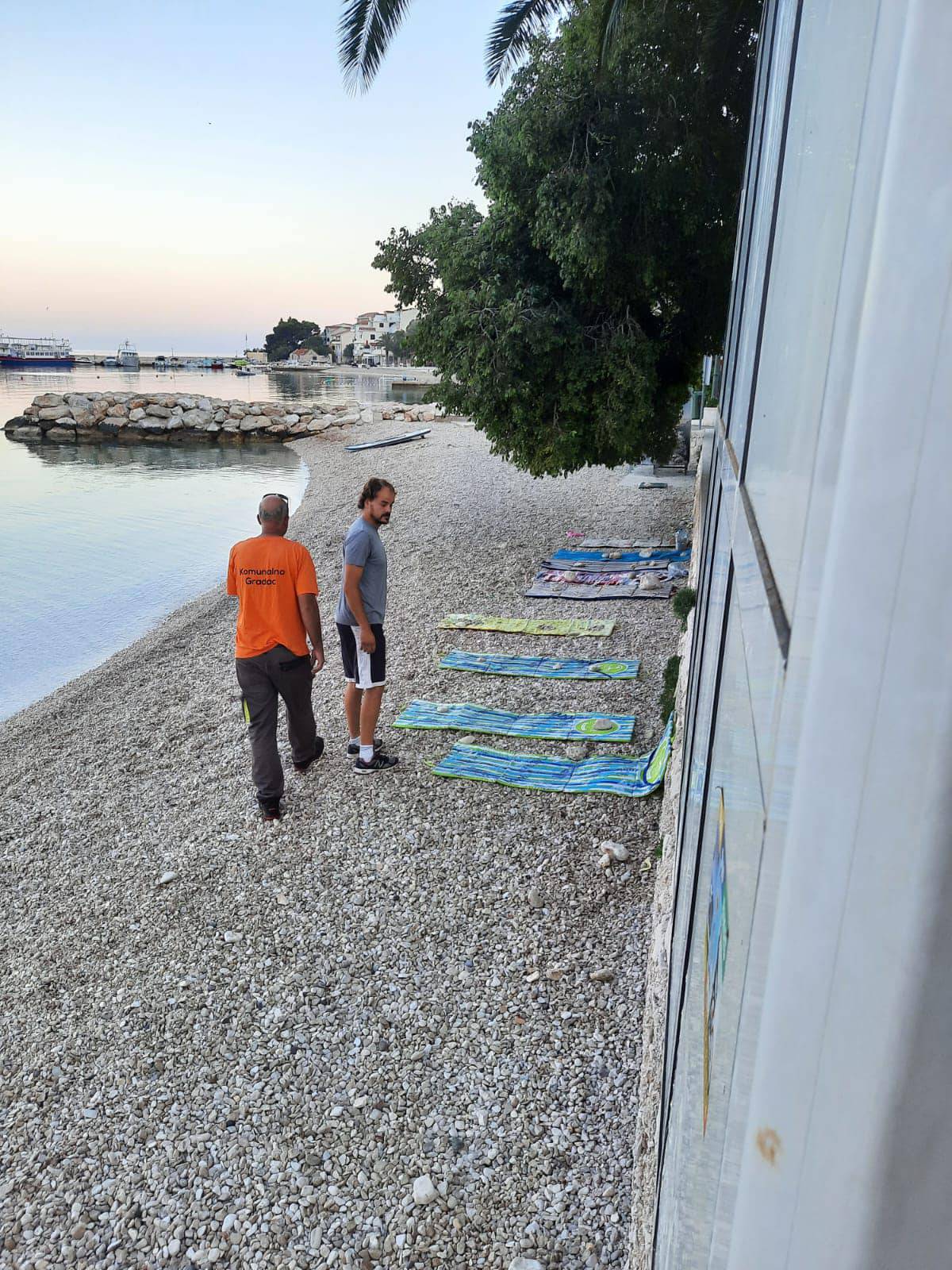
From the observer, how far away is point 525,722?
8031mm

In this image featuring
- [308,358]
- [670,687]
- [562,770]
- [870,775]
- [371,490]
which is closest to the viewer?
[870,775]

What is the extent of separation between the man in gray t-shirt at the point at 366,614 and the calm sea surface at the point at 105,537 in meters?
6.66

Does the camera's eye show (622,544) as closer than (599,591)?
No

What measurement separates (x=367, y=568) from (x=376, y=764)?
1.74 meters

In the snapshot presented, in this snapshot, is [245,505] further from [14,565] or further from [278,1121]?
[278,1121]

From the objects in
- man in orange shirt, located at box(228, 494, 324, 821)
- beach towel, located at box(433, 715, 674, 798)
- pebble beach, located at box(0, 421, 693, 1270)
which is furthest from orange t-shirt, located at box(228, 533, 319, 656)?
beach towel, located at box(433, 715, 674, 798)

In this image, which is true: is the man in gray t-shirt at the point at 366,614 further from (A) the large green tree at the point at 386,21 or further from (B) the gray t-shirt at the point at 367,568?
(A) the large green tree at the point at 386,21

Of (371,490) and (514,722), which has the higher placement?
(371,490)

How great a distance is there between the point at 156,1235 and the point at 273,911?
83.4 inches

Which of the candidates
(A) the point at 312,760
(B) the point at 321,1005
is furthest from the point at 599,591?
(B) the point at 321,1005

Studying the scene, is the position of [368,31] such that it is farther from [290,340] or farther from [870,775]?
[290,340]

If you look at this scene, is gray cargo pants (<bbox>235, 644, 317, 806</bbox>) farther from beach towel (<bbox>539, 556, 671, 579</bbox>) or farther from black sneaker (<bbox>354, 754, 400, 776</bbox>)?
beach towel (<bbox>539, 556, 671, 579</bbox>)

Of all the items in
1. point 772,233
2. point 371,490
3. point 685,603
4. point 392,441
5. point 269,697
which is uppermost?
point 772,233

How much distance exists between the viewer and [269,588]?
19.9 ft
